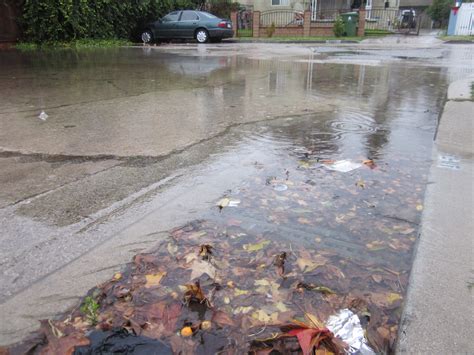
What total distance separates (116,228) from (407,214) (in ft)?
6.50

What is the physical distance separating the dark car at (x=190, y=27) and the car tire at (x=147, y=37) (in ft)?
0.21

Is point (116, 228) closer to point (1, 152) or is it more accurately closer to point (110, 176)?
point (110, 176)

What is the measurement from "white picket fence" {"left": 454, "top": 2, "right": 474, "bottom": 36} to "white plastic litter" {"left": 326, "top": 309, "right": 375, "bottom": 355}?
3167 centimetres

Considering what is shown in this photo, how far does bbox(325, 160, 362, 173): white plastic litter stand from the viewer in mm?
3785

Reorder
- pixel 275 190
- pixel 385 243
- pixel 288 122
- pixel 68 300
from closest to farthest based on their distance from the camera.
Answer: pixel 68 300 → pixel 385 243 → pixel 275 190 → pixel 288 122

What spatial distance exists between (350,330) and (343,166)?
217cm

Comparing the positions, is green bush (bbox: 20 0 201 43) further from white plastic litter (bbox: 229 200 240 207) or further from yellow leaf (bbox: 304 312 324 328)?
yellow leaf (bbox: 304 312 324 328)

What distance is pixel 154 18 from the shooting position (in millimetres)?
23391

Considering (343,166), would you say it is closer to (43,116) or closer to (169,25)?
(43,116)

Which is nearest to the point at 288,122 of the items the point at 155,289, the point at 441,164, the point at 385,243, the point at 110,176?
the point at 441,164

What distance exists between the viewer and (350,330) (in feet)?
6.20

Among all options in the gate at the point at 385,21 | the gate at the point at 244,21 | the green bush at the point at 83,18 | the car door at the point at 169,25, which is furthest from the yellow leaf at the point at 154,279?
the gate at the point at 385,21

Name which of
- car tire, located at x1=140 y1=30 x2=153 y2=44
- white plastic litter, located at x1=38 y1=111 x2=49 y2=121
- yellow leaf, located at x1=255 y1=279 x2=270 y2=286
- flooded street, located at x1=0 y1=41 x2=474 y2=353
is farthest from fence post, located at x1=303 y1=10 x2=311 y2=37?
yellow leaf, located at x1=255 y1=279 x2=270 y2=286

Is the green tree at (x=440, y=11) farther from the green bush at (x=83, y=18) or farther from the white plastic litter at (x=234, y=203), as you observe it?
the white plastic litter at (x=234, y=203)
